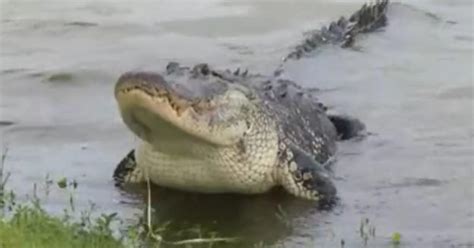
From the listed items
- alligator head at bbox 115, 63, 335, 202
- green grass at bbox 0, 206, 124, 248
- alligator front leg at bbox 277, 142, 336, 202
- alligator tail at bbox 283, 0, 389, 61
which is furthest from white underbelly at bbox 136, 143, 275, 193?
alligator tail at bbox 283, 0, 389, 61

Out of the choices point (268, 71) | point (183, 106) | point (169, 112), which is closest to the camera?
point (169, 112)

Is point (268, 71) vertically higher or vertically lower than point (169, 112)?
lower

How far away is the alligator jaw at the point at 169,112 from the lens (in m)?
7.41

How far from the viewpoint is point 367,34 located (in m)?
14.6

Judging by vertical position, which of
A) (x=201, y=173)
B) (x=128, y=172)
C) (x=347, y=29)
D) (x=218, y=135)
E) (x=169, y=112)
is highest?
(x=169, y=112)

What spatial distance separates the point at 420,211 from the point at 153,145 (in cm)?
169

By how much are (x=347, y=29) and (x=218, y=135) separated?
21.3 feet

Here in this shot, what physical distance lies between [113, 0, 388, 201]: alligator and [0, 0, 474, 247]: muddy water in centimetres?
13

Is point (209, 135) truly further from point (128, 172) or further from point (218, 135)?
point (128, 172)

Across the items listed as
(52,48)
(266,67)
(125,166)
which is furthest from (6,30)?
(125,166)

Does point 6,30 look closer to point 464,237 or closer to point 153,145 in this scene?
point 153,145

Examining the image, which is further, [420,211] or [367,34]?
[367,34]

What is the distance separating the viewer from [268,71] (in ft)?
42.0

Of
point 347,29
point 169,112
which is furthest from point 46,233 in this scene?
point 347,29
